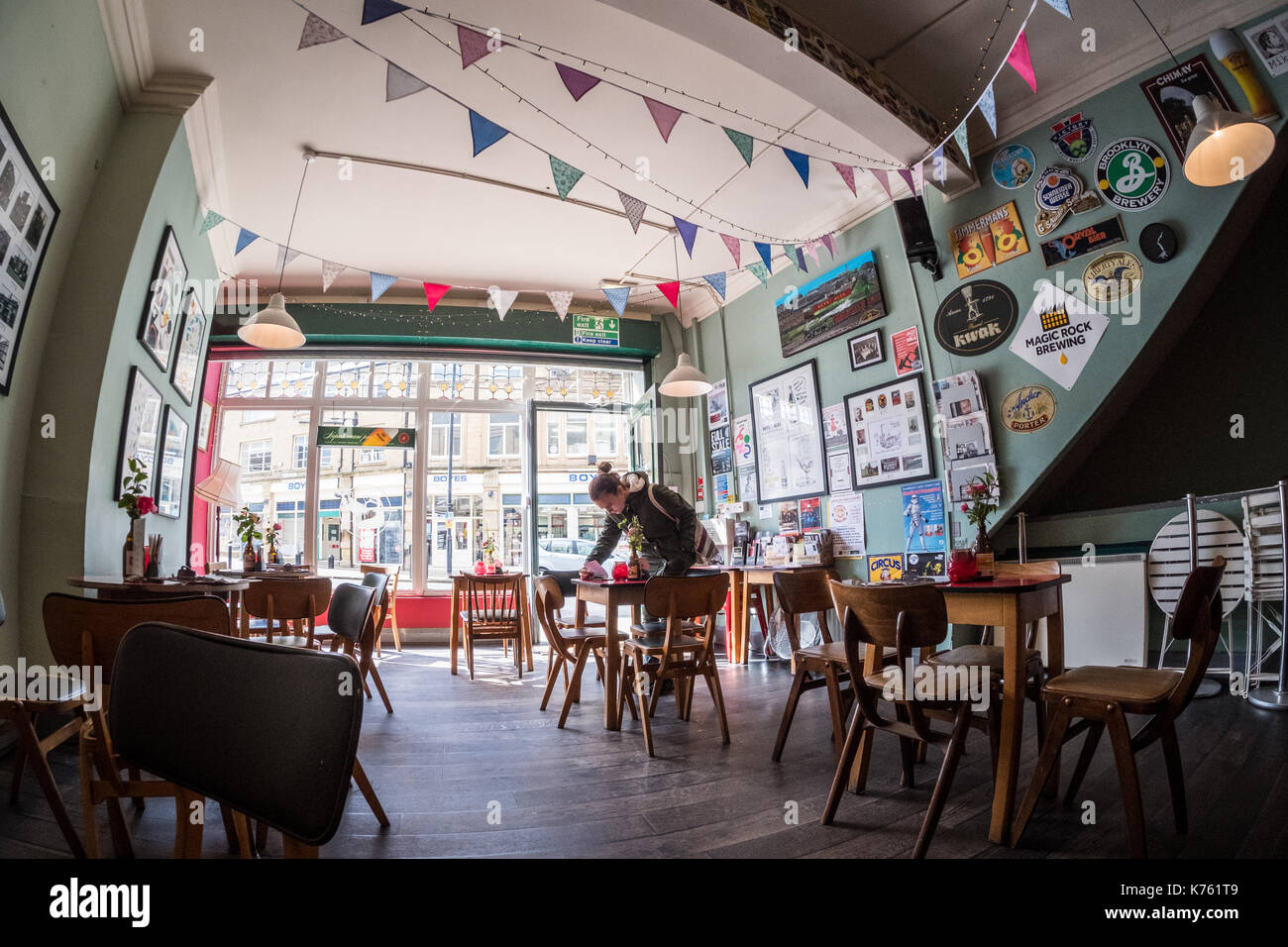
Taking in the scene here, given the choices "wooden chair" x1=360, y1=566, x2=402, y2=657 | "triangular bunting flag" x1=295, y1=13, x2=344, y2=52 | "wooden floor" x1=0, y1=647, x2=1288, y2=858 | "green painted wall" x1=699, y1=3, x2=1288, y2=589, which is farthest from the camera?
"wooden chair" x1=360, y1=566, x2=402, y2=657

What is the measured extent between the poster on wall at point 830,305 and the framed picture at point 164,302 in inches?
190

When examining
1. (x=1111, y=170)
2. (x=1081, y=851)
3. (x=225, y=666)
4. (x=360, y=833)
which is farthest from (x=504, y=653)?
(x=1111, y=170)

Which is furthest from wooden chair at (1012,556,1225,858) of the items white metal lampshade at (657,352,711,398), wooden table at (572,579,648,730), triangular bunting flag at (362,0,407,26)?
white metal lampshade at (657,352,711,398)

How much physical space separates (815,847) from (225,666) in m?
1.77

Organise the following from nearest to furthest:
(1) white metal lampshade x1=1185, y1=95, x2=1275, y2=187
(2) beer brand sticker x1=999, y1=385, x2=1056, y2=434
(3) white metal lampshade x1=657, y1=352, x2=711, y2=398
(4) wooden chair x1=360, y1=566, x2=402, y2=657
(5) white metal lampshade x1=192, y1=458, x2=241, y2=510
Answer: (1) white metal lampshade x1=1185, y1=95, x2=1275, y2=187 < (2) beer brand sticker x1=999, y1=385, x2=1056, y2=434 < (3) white metal lampshade x1=657, y1=352, x2=711, y2=398 < (5) white metal lampshade x1=192, y1=458, x2=241, y2=510 < (4) wooden chair x1=360, y1=566, x2=402, y2=657

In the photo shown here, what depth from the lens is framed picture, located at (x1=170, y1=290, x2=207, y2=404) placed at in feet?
14.7

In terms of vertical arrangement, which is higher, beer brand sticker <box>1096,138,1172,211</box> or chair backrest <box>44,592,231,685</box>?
beer brand sticker <box>1096,138,1172,211</box>

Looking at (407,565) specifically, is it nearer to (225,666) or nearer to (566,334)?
(566,334)

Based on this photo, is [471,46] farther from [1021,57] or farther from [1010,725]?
[1010,725]

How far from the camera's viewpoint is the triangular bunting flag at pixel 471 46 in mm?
2892

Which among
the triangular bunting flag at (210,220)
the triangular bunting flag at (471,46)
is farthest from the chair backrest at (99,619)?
the triangular bunting flag at (210,220)

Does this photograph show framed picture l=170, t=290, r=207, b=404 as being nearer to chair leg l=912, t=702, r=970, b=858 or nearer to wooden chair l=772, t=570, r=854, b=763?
wooden chair l=772, t=570, r=854, b=763

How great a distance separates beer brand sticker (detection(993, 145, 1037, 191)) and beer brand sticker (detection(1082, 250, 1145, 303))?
0.78 metres

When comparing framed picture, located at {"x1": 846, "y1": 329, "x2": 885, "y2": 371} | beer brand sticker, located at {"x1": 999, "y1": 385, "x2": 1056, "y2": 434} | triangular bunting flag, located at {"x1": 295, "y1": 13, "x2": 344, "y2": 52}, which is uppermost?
triangular bunting flag, located at {"x1": 295, "y1": 13, "x2": 344, "y2": 52}
